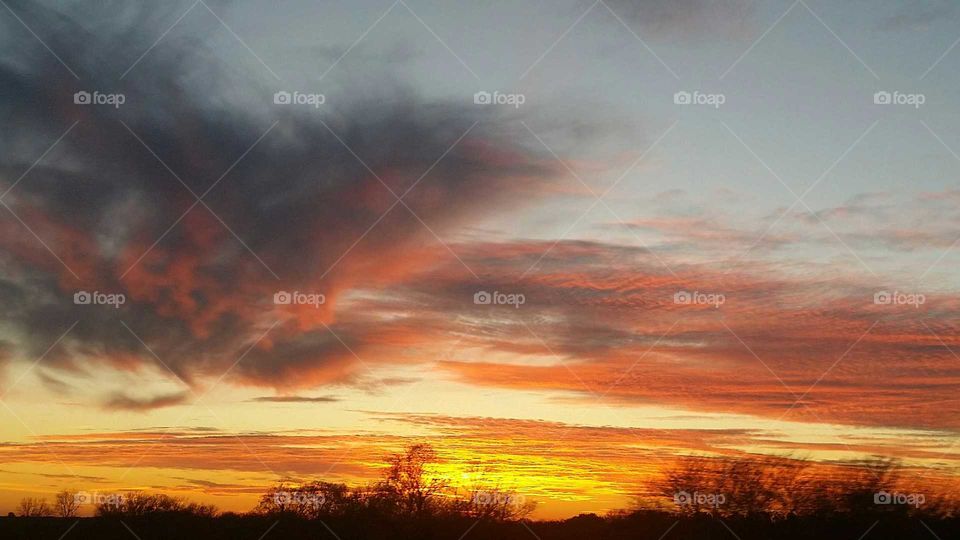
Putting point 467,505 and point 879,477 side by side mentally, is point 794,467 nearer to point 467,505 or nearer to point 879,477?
point 879,477

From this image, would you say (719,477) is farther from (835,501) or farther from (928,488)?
(928,488)

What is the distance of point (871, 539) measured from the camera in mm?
55062

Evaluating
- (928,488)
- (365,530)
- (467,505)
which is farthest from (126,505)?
(928,488)

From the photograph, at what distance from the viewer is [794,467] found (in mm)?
57688

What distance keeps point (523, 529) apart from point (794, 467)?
43.4 ft

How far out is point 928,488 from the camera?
185ft

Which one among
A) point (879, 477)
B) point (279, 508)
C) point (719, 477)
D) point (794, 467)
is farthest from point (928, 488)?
point (279, 508)

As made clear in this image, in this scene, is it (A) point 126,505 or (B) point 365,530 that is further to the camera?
(A) point 126,505

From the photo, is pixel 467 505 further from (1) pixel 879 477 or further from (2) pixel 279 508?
(1) pixel 879 477

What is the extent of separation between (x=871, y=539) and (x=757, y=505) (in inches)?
207

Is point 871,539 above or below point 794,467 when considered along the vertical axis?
below

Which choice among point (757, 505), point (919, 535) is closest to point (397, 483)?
point (757, 505)

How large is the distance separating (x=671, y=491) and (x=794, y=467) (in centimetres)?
594

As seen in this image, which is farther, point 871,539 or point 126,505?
point 126,505
